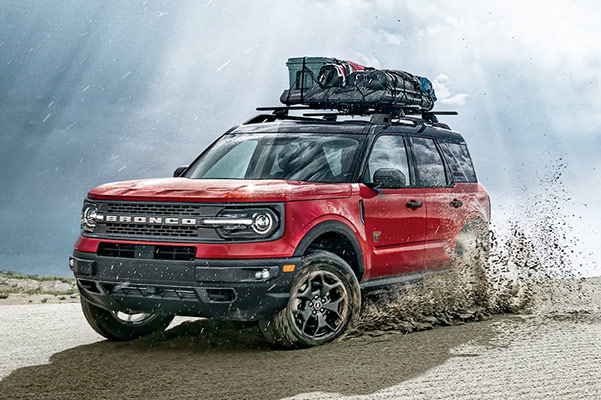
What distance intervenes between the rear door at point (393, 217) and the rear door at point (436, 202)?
17cm

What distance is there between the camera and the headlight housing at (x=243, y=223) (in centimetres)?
692

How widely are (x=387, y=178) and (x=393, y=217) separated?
577 mm

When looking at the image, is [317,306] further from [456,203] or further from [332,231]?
[456,203]

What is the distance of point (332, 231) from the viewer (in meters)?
7.52

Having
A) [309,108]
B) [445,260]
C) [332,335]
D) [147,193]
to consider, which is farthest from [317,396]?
[309,108]

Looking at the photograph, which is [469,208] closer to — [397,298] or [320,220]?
[397,298]

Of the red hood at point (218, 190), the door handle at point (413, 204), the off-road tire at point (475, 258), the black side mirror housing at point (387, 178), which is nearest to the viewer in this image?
the red hood at point (218, 190)

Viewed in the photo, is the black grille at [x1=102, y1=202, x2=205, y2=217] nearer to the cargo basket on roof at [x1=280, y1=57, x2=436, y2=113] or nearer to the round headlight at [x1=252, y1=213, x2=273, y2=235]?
the round headlight at [x1=252, y1=213, x2=273, y2=235]


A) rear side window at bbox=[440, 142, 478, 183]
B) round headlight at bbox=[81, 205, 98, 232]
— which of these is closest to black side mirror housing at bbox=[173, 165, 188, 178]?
round headlight at bbox=[81, 205, 98, 232]

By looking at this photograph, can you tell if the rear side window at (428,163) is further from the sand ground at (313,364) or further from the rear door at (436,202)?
the sand ground at (313,364)

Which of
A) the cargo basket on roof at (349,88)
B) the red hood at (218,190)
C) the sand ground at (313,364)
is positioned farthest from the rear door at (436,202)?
the red hood at (218,190)

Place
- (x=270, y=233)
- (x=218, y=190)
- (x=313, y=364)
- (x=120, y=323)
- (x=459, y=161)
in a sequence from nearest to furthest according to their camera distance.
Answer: (x=313, y=364), (x=270, y=233), (x=218, y=190), (x=120, y=323), (x=459, y=161)

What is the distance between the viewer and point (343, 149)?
834 cm

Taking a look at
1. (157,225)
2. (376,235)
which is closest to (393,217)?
(376,235)
